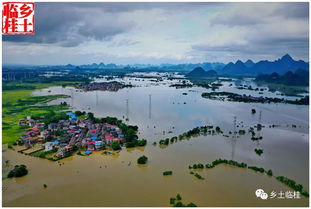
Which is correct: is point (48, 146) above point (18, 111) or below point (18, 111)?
below

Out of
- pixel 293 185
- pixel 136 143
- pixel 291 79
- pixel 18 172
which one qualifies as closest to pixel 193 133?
pixel 136 143

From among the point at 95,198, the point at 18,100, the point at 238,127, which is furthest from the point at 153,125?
the point at 18,100

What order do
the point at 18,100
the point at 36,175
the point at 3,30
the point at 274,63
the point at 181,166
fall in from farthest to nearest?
the point at 274,63, the point at 18,100, the point at 181,166, the point at 36,175, the point at 3,30

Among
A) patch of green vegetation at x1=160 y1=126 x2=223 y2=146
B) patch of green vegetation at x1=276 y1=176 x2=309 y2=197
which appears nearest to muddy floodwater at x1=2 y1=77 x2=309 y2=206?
patch of green vegetation at x1=276 y1=176 x2=309 y2=197

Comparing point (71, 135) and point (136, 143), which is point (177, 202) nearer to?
point (136, 143)

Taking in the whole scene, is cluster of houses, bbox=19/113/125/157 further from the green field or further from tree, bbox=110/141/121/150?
the green field

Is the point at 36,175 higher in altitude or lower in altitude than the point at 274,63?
lower

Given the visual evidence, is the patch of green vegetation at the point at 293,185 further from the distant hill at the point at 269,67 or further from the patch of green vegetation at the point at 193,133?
the distant hill at the point at 269,67

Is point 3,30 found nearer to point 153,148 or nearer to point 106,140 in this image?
point 106,140
